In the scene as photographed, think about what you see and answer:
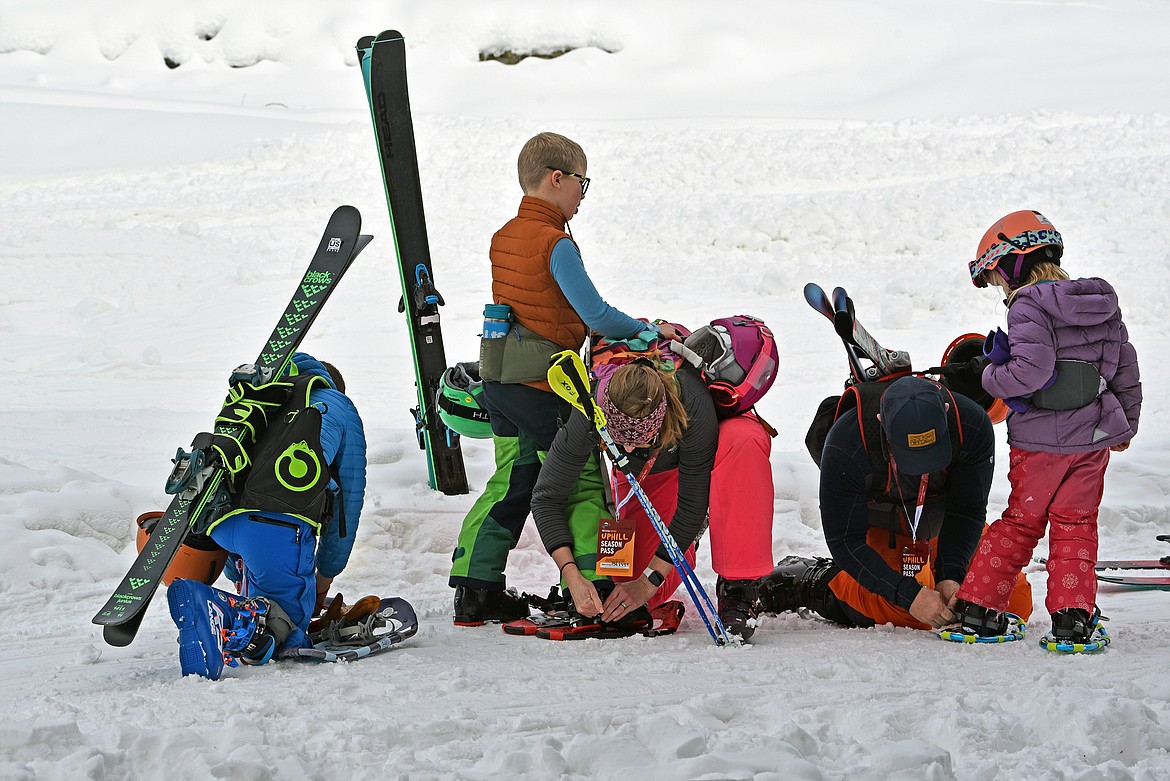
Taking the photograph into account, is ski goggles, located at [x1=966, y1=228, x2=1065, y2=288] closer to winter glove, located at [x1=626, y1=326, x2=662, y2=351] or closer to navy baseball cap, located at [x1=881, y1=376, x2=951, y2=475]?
navy baseball cap, located at [x1=881, y1=376, x2=951, y2=475]

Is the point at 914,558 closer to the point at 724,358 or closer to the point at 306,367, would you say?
the point at 724,358

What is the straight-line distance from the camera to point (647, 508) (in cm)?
384

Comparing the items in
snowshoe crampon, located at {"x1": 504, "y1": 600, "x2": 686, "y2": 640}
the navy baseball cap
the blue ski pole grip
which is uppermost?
the blue ski pole grip

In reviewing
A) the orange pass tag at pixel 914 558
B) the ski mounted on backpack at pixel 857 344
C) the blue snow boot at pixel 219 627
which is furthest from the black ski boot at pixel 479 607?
the ski mounted on backpack at pixel 857 344

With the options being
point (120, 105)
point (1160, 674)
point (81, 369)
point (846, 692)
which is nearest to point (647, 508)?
point (846, 692)

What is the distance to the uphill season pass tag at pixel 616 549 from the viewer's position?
384 cm

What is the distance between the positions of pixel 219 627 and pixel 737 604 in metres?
1.66

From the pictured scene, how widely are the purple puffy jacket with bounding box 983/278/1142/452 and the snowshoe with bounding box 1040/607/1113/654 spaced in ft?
1.67

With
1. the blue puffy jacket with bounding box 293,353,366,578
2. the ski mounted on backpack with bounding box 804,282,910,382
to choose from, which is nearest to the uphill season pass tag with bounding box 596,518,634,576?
the blue puffy jacket with bounding box 293,353,366,578

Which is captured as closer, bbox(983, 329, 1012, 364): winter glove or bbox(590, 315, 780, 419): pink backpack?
bbox(983, 329, 1012, 364): winter glove

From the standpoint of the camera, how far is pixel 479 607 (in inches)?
165

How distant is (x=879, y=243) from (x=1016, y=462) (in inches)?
332

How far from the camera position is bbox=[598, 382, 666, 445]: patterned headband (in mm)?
3621

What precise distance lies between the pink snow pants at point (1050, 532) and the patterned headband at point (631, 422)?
3.71 ft
